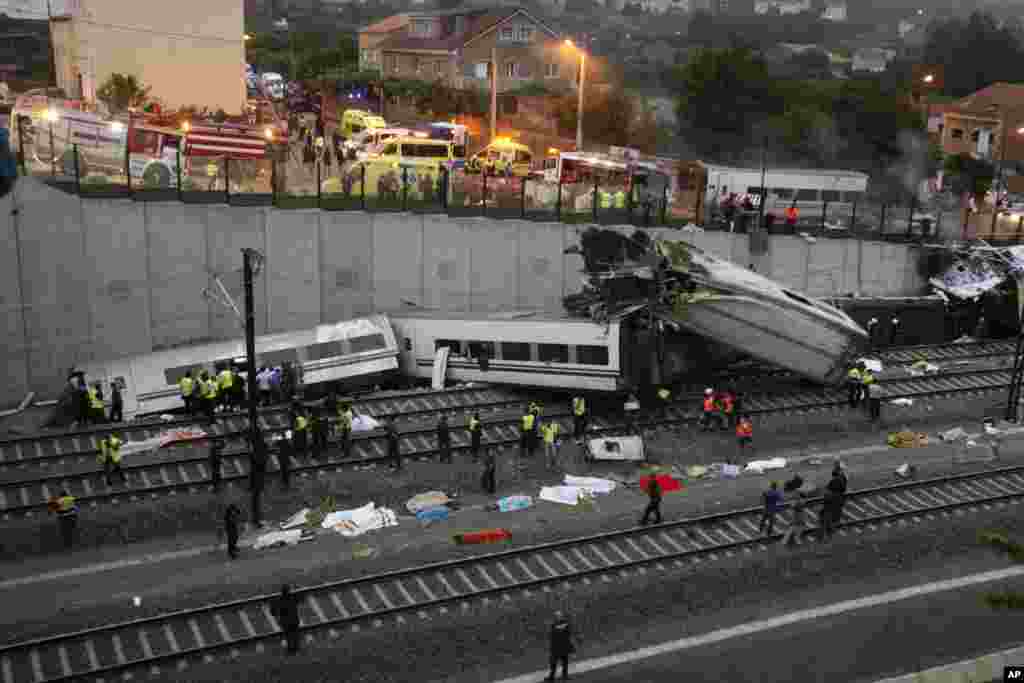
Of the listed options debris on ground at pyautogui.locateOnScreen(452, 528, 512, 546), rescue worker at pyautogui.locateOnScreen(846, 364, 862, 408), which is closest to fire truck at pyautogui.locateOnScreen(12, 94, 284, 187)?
debris on ground at pyautogui.locateOnScreen(452, 528, 512, 546)

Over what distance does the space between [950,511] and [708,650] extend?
348 inches

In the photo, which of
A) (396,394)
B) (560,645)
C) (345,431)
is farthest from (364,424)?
(560,645)

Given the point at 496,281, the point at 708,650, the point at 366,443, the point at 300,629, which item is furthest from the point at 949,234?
the point at 300,629

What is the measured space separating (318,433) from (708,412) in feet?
33.6

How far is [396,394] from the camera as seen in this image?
29.9 metres

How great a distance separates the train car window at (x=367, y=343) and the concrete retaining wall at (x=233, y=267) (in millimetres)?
4134

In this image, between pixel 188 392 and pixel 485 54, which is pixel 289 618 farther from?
pixel 485 54

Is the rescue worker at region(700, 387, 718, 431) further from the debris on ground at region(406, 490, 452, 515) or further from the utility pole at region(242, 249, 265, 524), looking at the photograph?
the utility pole at region(242, 249, 265, 524)

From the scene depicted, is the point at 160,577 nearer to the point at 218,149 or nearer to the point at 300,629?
the point at 300,629

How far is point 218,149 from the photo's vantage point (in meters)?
33.6

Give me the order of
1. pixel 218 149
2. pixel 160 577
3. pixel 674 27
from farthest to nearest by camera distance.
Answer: pixel 674 27
pixel 218 149
pixel 160 577

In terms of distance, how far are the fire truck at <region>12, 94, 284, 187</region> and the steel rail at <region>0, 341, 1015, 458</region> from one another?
8175mm

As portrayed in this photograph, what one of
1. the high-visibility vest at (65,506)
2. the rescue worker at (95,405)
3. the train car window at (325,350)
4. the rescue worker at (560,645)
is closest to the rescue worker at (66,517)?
the high-visibility vest at (65,506)

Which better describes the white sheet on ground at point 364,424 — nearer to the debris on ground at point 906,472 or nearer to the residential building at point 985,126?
the debris on ground at point 906,472
